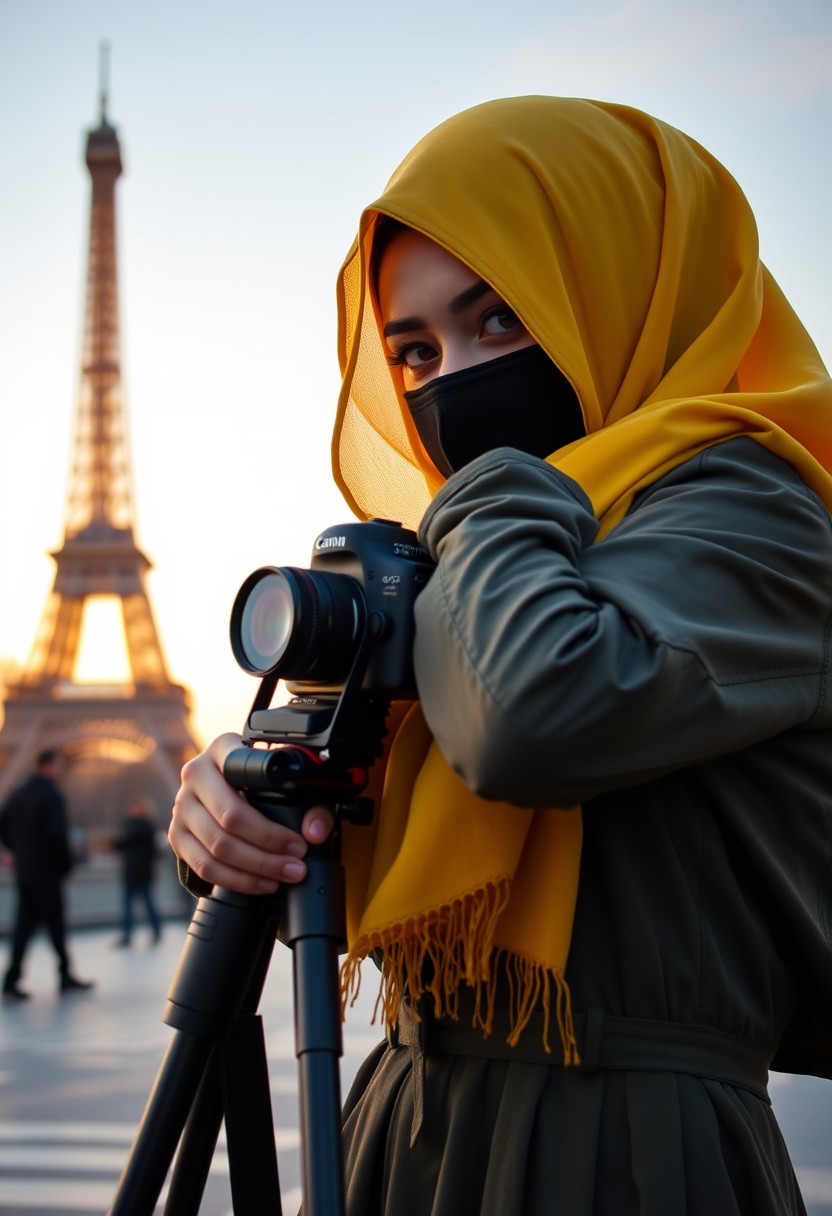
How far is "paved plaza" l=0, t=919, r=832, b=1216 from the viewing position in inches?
159

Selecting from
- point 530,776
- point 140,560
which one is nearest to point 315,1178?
point 530,776

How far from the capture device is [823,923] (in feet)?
3.86

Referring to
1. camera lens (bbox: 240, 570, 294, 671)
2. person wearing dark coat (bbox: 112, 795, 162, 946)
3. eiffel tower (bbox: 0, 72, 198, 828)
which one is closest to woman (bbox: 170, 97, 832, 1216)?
camera lens (bbox: 240, 570, 294, 671)

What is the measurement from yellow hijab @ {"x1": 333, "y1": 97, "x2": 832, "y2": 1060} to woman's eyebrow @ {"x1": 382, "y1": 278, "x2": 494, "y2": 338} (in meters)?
0.05

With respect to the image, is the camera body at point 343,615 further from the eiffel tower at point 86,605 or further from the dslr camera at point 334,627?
the eiffel tower at point 86,605

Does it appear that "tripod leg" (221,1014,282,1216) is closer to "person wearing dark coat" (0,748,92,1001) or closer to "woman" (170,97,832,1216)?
"woman" (170,97,832,1216)

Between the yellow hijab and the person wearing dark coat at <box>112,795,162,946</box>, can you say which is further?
the person wearing dark coat at <box>112,795,162,946</box>

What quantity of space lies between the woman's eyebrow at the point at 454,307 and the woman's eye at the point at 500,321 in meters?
0.03

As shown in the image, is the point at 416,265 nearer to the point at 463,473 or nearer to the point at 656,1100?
the point at 463,473

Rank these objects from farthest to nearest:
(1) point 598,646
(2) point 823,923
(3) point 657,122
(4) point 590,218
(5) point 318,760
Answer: (3) point 657,122, (4) point 590,218, (2) point 823,923, (5) point 318,760, (1) point 598,646

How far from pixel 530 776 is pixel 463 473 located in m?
0.30

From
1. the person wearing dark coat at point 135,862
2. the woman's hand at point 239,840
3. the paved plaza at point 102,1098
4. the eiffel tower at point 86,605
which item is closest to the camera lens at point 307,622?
the woman's hand at point 239,840

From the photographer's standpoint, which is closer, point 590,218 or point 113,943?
point 590,218

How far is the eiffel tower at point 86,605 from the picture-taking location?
3077 centimetres
